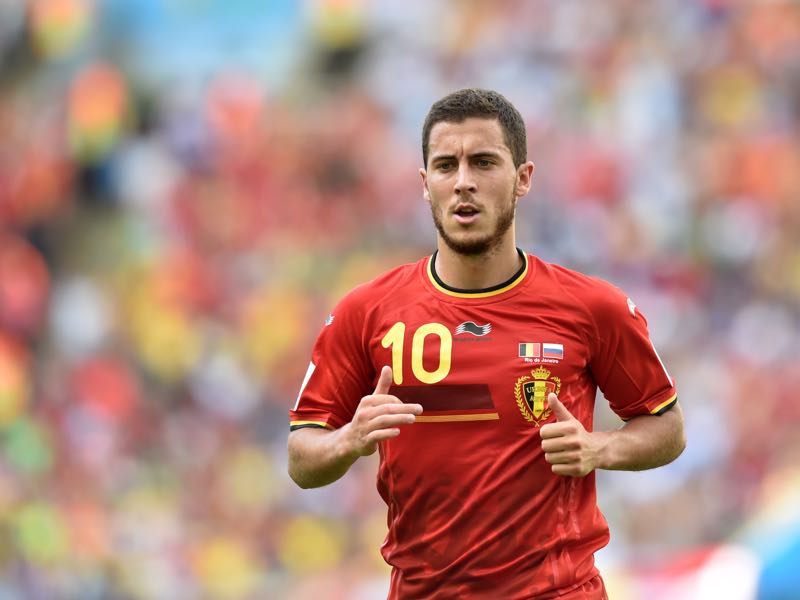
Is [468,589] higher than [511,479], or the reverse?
[511,479]

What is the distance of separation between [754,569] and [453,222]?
5.20 meters

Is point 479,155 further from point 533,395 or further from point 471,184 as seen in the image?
point 533,395

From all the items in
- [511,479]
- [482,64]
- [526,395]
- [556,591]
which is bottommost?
[556,591]

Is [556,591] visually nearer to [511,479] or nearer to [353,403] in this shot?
[511,479]

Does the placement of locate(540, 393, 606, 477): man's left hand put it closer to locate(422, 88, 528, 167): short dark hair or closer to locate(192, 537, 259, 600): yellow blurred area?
locate(422, 88, 528, 167): short dark hair

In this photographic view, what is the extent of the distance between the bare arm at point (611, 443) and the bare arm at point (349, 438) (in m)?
0.41

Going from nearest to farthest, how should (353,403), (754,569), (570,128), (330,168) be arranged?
(353,403) < (754,569) < (570,128) < (330,168)

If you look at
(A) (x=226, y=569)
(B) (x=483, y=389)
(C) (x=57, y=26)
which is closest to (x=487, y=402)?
(B) (x=483, y=389)

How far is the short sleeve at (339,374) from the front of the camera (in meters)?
4.20

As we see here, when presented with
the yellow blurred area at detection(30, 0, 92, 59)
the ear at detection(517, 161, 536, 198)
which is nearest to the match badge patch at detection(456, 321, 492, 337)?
the ear at detection(517, 161, 536, 198)

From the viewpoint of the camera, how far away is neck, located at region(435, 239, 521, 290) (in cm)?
416

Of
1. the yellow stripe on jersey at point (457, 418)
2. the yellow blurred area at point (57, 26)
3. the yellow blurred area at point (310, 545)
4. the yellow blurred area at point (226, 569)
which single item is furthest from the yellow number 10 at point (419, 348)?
the yellow blurred area at point (57, 26)

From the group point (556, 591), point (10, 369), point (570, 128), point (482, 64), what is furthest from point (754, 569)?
point (10, 369)

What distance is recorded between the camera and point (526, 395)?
3.99m
